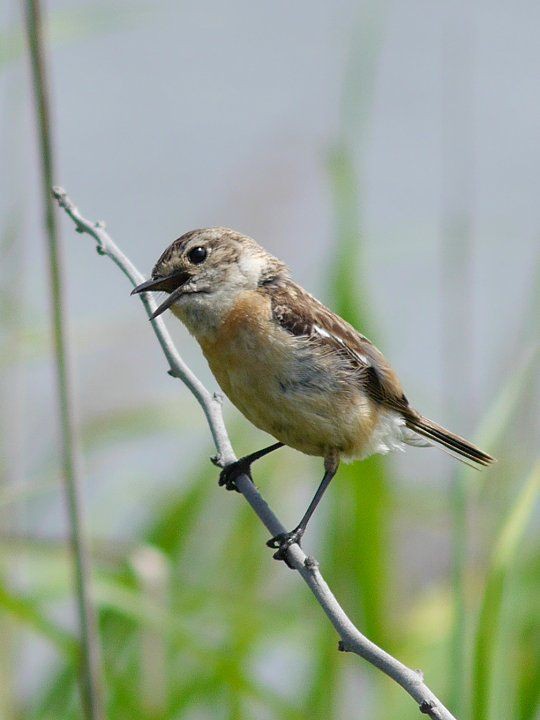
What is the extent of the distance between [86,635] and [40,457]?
106 inches

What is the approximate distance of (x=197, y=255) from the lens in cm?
336

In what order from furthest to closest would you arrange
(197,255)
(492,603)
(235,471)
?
1. (197,255)
2. (235,471)
3. (492,603)

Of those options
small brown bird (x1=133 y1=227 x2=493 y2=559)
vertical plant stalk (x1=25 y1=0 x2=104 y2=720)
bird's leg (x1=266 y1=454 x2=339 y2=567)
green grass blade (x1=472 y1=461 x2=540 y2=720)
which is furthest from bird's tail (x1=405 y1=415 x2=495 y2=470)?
vertical plant stalk (x1=25 y1=0 x2=104 y2=720)

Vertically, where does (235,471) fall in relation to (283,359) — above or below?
below

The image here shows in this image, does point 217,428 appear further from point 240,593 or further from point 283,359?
point 240,593

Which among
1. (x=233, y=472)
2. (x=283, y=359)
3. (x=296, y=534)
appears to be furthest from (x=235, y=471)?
(x=283, y=359)

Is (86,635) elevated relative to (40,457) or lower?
lower

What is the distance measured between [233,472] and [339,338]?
0.65 metres

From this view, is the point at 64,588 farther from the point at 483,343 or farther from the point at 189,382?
the point at 483,343

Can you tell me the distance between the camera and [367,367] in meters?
3.55

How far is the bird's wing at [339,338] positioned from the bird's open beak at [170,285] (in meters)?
0.29

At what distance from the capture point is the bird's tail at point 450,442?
3.39 metres

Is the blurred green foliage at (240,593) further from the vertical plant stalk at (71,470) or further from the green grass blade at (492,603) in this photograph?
the green grass blade at (492,603)

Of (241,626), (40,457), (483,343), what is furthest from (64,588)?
(483,343)
